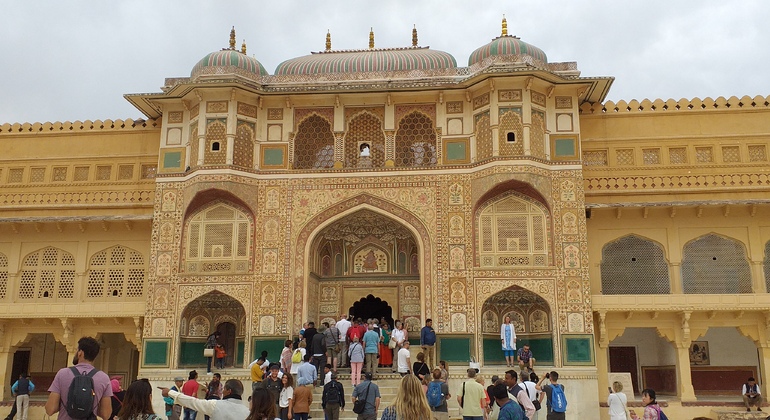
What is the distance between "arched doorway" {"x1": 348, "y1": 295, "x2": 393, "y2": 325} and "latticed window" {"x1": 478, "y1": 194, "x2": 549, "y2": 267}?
10.7ft

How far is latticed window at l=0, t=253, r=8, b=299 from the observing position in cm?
1917

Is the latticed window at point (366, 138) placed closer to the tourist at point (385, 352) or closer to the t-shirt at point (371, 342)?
the tourist at point (385, 352)

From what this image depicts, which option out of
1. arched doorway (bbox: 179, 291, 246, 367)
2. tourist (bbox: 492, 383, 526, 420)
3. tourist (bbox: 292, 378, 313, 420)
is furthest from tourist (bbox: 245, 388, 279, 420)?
arched doorway (bbox: 179, 291, 246, 367)

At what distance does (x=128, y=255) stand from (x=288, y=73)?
20.2 feet

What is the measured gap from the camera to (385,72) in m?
18.7

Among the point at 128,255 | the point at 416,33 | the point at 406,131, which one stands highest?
the point at 416,33

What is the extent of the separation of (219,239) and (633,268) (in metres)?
9.86

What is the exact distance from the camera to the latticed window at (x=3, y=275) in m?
19.2

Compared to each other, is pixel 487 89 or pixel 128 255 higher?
pixel 487 89

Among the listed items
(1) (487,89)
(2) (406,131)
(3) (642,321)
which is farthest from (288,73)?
(3) (642,321)

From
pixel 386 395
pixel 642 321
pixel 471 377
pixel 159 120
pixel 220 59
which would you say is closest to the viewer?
pixel 471 377

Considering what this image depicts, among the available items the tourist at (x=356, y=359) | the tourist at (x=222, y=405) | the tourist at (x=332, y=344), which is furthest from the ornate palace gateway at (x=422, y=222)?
the tourist at (x=222, y=405)

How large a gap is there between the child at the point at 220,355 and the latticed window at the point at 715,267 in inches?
426

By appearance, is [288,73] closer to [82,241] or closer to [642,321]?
[82,241]
